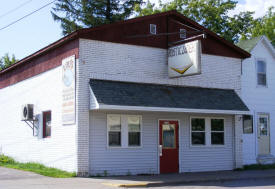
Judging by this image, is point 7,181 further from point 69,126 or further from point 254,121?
point 254,121

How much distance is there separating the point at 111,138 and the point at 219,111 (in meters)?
5.02

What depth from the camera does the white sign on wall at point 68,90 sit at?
17.2 metres

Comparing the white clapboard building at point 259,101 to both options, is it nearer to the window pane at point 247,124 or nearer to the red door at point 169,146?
the window pane at point 247,124

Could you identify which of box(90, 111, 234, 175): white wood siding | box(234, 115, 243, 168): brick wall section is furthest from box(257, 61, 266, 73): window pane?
box(90, 111, 234, 175): white wood siding

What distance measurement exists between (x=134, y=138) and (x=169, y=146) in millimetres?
1834

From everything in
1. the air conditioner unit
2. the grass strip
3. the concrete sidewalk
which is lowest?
the concrete sidewalk

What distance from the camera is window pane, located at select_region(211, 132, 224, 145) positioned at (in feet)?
67.0

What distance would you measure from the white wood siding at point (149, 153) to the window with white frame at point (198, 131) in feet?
0.98

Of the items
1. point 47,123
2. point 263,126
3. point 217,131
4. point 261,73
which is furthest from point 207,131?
point 47,123

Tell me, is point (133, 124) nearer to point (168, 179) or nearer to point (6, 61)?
point (168, 179)

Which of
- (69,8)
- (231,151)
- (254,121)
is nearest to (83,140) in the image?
(231,151)

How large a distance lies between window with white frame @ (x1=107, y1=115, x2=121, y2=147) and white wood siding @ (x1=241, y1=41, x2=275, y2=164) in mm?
7892

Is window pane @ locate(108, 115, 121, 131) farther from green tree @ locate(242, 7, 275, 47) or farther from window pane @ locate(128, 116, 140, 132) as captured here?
green tree @ locate(242, 7, 275, 47)

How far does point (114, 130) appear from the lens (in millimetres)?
17672
